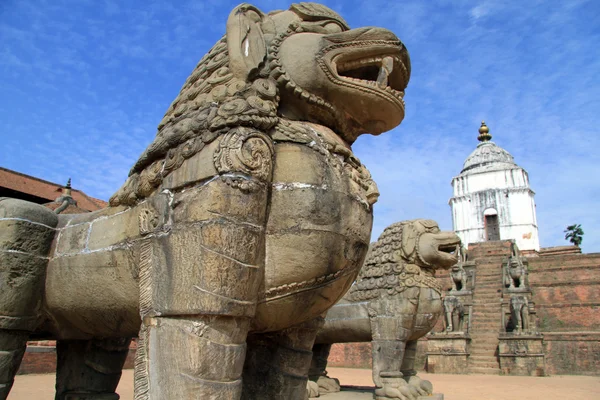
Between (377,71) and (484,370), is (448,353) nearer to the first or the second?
(484,370)

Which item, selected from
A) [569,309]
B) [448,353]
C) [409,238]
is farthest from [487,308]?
[409,238]

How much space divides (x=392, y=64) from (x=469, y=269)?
979 inches

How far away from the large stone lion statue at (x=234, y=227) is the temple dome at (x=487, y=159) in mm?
42031

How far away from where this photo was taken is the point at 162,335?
2389 mm

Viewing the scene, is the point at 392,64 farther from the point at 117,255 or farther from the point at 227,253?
the point at 117,255

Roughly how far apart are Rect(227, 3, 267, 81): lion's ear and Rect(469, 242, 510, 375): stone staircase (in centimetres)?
1727

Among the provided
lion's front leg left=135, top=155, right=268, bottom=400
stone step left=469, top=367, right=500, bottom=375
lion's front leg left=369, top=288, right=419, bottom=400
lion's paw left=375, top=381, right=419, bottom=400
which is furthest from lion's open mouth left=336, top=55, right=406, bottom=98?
stone step left=469, top=367, right=500, bottom=375

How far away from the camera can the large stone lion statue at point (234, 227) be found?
7.75 feet

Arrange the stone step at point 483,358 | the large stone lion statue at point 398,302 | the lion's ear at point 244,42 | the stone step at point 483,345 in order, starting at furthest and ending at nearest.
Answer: the stone step at point 483,345 → the stone step at point 483,358 → the large stone lion statue at point 398,302 → the lion's ear at point 244,42

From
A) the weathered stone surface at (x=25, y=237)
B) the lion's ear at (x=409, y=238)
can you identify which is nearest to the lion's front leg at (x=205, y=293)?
the weathered stone surface at (x=25, y=237)

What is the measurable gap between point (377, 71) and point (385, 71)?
0.18 metres

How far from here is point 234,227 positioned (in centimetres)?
236

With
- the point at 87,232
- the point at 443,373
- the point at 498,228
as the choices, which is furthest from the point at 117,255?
the point at 498,228

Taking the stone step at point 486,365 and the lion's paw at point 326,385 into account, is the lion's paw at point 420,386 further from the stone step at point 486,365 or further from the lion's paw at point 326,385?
the stone step at point 486,365
